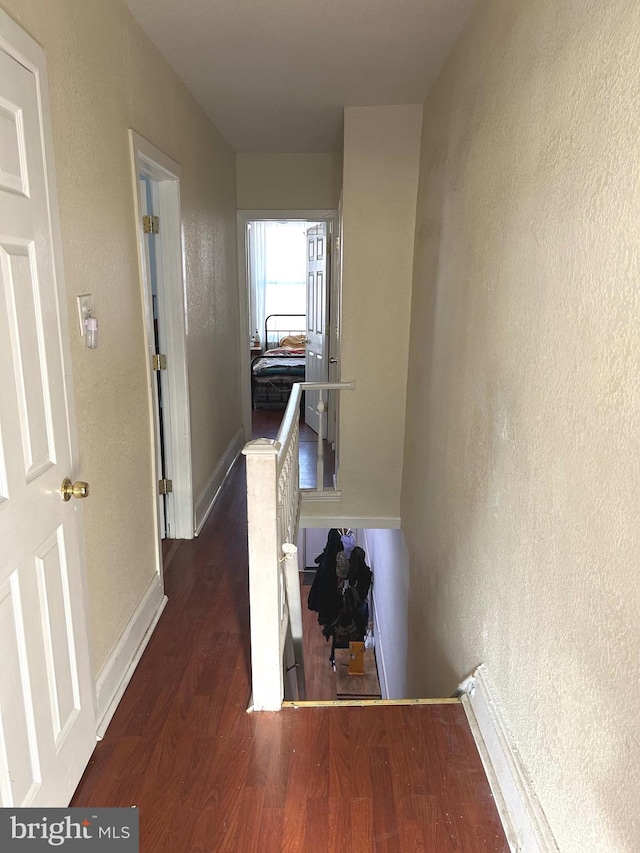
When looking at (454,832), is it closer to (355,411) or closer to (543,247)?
(543,247)

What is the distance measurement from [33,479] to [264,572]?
80 centimetres

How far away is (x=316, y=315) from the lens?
5.59m

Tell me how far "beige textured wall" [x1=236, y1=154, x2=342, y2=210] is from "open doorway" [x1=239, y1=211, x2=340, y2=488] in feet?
0.30

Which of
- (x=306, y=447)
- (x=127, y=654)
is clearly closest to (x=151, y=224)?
(x=127, y=654)

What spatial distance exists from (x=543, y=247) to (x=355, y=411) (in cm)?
246

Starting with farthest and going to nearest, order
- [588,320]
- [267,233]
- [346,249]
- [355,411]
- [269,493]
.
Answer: [267,233] → [355,411] → [346,249] → [269,493] → [588,320]

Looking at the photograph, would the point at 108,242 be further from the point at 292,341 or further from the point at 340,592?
the point at 292,341

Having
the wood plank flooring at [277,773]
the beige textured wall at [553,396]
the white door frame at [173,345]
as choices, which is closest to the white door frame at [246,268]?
the white door frame at [173,345]

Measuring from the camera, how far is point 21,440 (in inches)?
55.3

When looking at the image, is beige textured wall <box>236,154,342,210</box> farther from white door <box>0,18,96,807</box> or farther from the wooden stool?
the wooden stool

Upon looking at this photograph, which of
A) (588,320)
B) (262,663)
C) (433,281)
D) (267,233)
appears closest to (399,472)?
(433,281)

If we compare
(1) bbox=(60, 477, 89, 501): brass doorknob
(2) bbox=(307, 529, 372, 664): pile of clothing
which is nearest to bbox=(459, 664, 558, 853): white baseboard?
(1) bbox=(60, 477, 89, 501): brass doorknob

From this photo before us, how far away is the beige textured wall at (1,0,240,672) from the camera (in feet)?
5.68

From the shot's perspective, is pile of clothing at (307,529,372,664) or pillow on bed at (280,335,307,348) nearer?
pile of clothing at (307,529,372,664)
